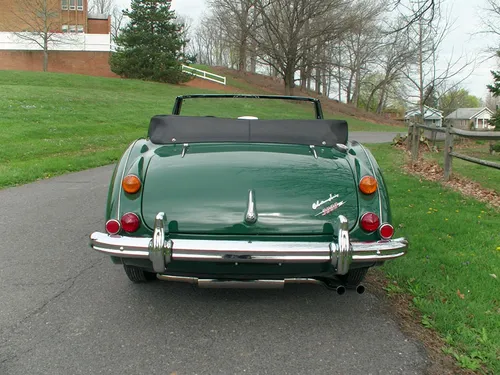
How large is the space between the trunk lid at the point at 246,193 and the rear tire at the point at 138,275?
65 centimetres

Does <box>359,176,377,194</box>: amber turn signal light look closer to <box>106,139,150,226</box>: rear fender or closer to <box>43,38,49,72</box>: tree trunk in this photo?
<box>106,139,150,226</box>: rear fender

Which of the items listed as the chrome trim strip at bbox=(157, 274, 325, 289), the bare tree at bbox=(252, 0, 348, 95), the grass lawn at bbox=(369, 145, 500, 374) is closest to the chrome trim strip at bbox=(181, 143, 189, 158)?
the chrome trim strip at bbox=(157, 274, 325, 289)

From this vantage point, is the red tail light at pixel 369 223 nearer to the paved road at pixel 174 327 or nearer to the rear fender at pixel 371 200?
the rear fender at pixel 371 200

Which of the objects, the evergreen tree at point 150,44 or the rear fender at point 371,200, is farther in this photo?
the evergreen tree at point 150,44

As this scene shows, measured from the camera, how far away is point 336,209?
109 inches

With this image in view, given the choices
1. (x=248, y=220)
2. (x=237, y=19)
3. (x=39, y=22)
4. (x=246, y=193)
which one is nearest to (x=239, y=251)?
(x=248, y=220)

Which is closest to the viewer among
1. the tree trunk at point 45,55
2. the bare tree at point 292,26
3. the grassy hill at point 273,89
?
the bare tree at point 292,26

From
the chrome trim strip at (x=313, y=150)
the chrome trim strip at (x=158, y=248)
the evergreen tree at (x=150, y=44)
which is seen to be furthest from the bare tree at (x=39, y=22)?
the chrome trim strip at (x=158, y=248)

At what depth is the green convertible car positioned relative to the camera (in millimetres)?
2562

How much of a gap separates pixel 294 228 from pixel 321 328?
0.73m

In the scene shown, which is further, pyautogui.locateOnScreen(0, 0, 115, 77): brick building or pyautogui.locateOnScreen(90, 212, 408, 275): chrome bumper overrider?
pyautogui.locateOnScreen(0, 0, 115, 77): brick building

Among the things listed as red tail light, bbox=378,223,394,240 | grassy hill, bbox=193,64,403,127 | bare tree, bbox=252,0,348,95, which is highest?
bare tree, bbox=252,0,348,95

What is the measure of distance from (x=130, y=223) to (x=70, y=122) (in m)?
15.4

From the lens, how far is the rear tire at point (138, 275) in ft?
10.6
